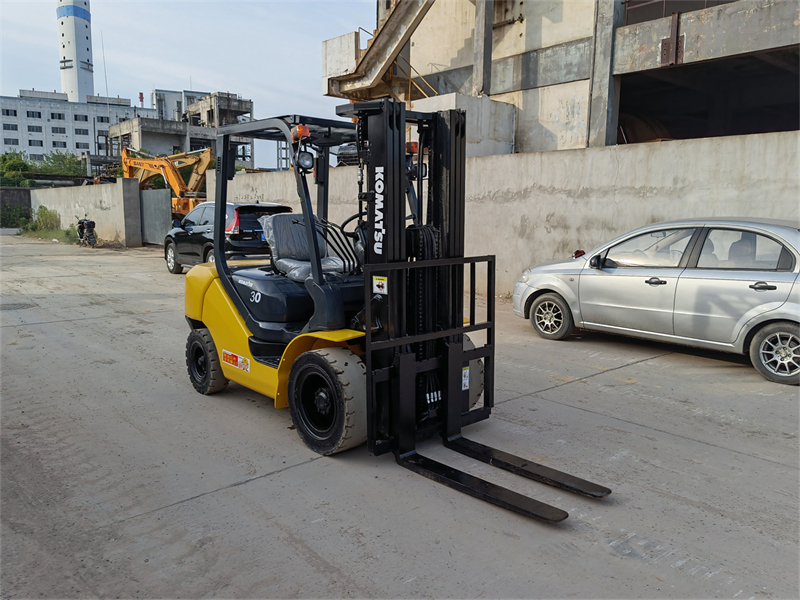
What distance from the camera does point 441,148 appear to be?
14.6 ft

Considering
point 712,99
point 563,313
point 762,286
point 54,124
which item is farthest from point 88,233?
point 54,124

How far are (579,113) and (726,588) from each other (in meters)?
13.9

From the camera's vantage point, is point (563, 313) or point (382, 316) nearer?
point (382, 316)

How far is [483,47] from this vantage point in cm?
1563

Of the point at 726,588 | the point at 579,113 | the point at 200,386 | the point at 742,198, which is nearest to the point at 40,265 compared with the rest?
the point at 200,386

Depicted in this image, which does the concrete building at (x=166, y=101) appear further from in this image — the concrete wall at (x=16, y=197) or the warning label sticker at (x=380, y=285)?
the warning label sticker at (x=380, y=285)

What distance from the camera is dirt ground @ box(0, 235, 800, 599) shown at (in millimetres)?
2943

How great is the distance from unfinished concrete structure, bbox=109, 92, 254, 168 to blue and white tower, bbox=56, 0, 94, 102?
61339mm

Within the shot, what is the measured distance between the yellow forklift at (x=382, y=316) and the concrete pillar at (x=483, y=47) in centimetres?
1175

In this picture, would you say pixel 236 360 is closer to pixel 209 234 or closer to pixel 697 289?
pixel 697 289

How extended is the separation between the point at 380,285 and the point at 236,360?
1732mm

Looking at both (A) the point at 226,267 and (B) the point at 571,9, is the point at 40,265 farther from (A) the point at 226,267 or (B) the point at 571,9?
(B) the point at 571,9

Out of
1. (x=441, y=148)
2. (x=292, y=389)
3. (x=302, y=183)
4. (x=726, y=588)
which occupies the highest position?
(x=441, y=148)

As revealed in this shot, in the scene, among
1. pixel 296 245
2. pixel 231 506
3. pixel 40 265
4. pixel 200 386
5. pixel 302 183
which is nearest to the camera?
pixel 231 506
